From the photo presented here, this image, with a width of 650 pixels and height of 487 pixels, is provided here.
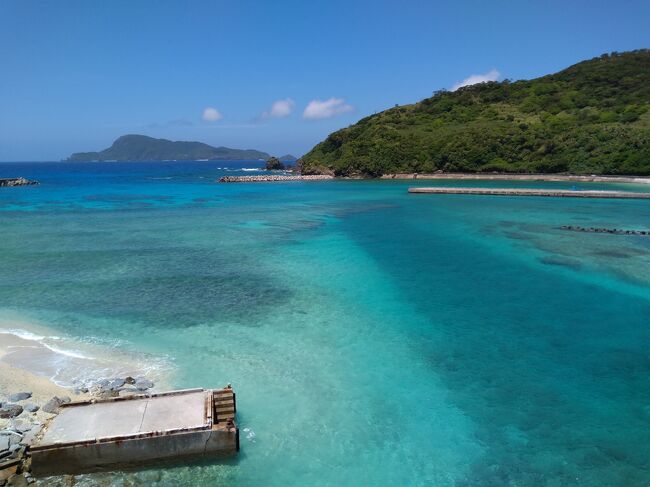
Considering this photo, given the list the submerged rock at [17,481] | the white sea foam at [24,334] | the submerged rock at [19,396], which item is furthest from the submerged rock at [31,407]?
the white sea foam at [24,334]

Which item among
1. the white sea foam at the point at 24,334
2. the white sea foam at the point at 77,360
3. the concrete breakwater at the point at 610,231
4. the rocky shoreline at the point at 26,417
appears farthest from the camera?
the concrete breakwater at the point at 610,231

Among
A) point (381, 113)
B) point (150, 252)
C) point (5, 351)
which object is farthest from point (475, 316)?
point (381, 113)

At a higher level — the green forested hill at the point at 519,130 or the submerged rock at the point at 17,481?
the green forested hill at the point at 519,130

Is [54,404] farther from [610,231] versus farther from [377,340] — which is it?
[610,231]

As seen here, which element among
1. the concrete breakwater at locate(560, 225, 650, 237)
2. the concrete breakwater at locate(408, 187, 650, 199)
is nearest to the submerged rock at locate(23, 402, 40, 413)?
the concrete breakwater at locate(560, 225, 650, 237)

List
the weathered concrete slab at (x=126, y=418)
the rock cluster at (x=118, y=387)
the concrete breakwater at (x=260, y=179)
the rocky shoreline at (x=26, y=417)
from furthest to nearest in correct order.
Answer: the concrete breakwater at (x=260, y=179), the rock cluster at (x=118, y=387), the weathered concrete slab at (x=126, y=418), the rocky shoreline at (x=26, y=417)

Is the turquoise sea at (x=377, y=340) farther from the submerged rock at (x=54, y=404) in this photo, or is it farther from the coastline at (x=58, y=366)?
the submerged rock at (x=54, y=404)

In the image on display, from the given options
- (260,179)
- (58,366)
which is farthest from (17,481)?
(260,179)

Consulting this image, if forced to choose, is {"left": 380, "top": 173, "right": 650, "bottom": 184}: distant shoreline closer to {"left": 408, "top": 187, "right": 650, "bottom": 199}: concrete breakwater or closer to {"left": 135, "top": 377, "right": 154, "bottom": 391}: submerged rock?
{"left": 408, "top": 187, "right": 650, "bottom": 199}: concrete breakwater
